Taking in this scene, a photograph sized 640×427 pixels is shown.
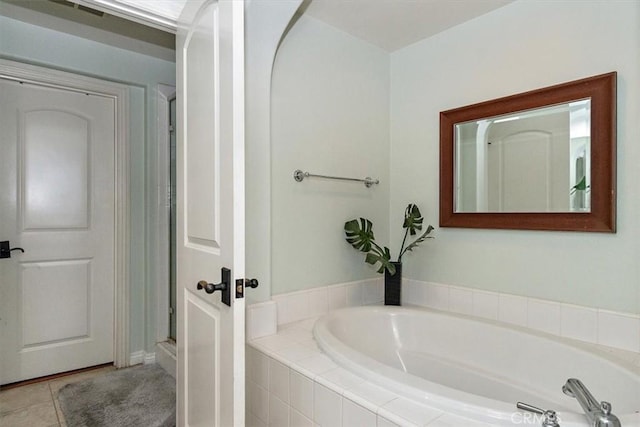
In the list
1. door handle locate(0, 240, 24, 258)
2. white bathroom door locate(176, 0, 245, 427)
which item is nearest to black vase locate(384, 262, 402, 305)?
white bathroom door locate(176, 0, 245, 427)

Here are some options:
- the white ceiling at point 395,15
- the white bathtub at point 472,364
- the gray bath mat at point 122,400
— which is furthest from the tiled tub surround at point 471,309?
the white ceiling at point 395,15

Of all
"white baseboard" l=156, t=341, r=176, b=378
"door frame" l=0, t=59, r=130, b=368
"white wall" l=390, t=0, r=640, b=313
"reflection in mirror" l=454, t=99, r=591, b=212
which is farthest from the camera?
"door frame" l=0, t=59, r=130, b=368

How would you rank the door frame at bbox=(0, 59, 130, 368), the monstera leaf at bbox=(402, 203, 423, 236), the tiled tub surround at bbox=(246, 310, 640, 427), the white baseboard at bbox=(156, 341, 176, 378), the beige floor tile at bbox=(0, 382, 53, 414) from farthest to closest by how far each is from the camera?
the door frame at bbox=(0, 59, 130, 368) < the white baseboard at bbox=(156, 341, 176, 378) < the monstera leaf at bbox=(402, 203, 423, 236) < the beige floor tile at bbox=(0, 382, 53, 414) < the tiled tub surround at bbox=(246, 310, 640, 427)

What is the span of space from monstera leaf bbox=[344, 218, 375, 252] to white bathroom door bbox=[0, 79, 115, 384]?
70.4 inches

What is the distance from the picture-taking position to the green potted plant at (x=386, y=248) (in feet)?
7.03

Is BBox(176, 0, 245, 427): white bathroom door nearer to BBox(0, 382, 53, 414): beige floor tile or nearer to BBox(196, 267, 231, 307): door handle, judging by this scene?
BBox(196, 267, 231, 307): door handle

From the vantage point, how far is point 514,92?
6.25 ft

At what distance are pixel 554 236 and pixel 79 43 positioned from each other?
10.1 ft

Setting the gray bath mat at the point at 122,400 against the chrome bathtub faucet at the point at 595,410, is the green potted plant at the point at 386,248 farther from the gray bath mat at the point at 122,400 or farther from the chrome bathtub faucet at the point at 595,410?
the gray bath mat at the point at 122,400

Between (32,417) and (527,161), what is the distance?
9.86 feet

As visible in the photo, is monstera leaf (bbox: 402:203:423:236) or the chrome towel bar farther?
monstera leaf (bbox: 402:203:423:236)

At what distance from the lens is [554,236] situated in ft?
5.79

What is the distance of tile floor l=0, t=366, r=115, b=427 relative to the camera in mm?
1976

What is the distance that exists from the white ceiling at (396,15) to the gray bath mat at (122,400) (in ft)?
7.96
